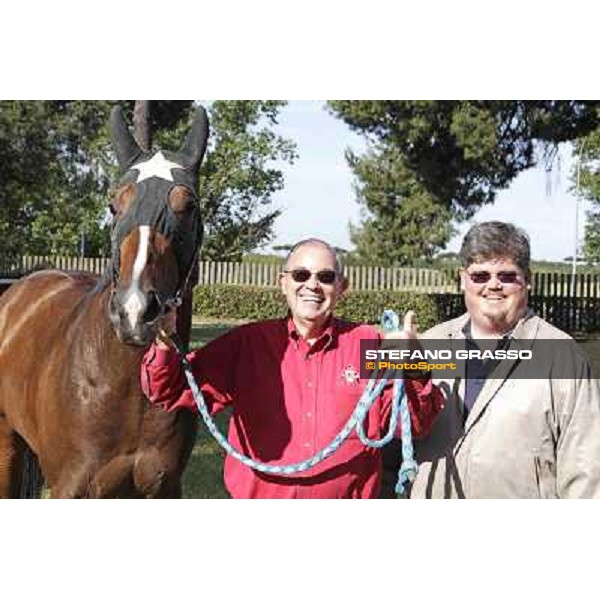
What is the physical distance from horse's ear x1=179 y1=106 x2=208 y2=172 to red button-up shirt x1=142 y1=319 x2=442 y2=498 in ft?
1.54

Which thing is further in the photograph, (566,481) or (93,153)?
A: (93,153)

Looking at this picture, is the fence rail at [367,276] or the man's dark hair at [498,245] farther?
the fence rail at [367,276]

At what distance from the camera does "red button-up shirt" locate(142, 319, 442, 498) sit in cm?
199

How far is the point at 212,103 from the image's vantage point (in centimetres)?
241

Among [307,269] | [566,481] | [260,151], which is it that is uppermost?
[260,151]

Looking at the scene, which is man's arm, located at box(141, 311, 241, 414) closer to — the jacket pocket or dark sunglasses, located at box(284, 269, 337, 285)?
dark sunglasses, located at box(284, 269, 337, 285)

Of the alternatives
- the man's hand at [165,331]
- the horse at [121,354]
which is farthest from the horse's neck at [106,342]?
the man's hand at [165,331]

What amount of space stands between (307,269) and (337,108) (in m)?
0.69

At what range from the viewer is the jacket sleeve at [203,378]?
1.95 metres

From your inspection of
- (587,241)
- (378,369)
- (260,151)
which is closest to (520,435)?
(378,369)

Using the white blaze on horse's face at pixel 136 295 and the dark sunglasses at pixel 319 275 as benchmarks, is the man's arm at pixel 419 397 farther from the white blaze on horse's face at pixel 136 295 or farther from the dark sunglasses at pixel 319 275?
the white blaze on horse's face at pixel 136 295

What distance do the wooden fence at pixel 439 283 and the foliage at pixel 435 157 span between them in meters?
0.07

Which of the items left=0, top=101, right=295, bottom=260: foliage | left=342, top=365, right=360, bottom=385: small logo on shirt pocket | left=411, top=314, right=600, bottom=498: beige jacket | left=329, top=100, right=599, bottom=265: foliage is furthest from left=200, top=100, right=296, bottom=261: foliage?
left=411, top=314, right=600, bottom=498: beige jacket

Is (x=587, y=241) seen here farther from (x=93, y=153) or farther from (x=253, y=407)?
(x=93, y=153)
